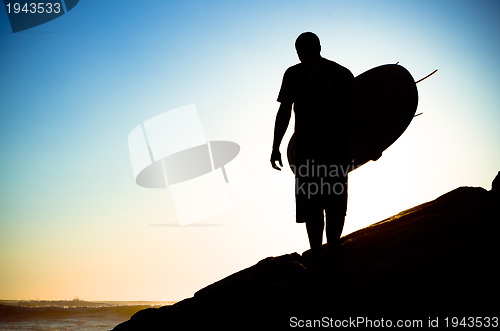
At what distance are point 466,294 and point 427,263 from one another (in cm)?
64

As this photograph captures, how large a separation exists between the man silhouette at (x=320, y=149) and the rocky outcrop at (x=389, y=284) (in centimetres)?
41

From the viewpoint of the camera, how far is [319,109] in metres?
3.53

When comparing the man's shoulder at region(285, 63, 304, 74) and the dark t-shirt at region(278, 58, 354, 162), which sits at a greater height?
A: the man's shoulder at region(285, 63, 304, 74)

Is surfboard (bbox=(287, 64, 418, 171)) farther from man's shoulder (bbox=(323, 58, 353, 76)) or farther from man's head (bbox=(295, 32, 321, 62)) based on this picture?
man's head (bbox=(295, 32, 321, 62))

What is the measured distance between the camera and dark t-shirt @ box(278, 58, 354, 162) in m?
3.52

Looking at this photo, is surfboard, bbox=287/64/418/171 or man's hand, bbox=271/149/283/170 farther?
surfboard, bbox=287/64/418/171

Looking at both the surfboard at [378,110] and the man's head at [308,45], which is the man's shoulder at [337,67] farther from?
the surfboard at [378,110]

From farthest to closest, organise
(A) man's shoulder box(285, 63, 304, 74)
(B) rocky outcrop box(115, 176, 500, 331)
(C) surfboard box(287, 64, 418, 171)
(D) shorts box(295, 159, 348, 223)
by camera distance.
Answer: (C) surfboard box(287, 64, 418, 171) → (A) man's shoulder box(285, 63, 304, 74) → (D) shorts box(295, 159, 348, 223) → (B) rocky outcrop box(115, 176, 500, 331)

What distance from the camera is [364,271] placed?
3514mm

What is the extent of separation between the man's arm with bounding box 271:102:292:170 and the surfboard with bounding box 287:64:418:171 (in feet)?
3.69
